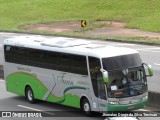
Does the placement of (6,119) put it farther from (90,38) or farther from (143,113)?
(90,38)

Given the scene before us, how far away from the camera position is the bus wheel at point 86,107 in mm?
18516

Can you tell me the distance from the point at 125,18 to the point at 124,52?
43.5 metres

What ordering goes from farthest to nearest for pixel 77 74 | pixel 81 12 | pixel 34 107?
pixel 81 12, pixel 34 107, pixel 77 74

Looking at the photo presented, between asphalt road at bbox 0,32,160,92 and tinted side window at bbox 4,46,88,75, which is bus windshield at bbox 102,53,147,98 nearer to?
tinted side window at bbox 4,46,88,75

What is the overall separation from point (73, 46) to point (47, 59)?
1.56 metres

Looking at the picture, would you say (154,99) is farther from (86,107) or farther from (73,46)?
(73,46)

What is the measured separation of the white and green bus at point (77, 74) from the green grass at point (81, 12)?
3103cm

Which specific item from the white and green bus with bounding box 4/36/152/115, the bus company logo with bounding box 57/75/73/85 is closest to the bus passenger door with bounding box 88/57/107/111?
the white and green bus with bounding box 4/36/152/115

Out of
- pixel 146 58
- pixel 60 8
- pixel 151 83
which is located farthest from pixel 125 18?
pixel 151 83

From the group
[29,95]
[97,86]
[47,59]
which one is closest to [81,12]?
[29,95]

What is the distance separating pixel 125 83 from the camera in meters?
17.6

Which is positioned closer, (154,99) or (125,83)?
(125,83)

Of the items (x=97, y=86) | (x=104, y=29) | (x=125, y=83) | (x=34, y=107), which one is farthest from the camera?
(x=104, y=29)

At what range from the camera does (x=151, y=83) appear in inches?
966
